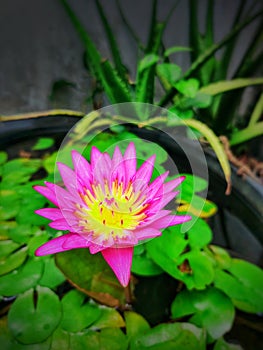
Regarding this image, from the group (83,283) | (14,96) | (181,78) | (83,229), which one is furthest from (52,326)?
(14,96)

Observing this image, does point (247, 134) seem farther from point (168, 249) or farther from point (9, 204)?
point (9, 204)

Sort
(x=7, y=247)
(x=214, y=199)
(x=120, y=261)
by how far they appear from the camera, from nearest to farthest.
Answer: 1. (x=120, y=261)
2. (x=7, y=247)
3. (x=214, y=199)

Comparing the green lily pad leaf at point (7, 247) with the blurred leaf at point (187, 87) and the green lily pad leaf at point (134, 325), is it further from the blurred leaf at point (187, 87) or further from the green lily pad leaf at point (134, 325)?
the blurred leaf at point (187, 87)

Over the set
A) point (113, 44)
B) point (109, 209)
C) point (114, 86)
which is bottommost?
point (109, 209)

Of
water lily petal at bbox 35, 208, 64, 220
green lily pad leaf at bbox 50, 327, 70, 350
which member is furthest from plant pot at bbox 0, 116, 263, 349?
water lily petal at bbox 35, 208, 64, 220

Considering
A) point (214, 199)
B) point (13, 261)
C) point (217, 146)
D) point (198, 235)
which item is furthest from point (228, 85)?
point (13, 261)

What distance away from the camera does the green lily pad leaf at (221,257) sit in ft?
1.82

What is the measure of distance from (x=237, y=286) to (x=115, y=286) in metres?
0.21

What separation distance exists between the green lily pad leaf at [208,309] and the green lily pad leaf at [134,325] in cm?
5

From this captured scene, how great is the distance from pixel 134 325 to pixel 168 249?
131 millimetres

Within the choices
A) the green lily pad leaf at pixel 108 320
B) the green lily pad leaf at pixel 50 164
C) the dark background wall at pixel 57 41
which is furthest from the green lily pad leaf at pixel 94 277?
the dark background wall at pixel 57 41

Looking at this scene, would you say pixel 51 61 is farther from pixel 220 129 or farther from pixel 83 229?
pixel 83 229

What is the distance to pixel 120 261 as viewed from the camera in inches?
13.5

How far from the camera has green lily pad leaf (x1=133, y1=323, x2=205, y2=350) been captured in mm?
423
